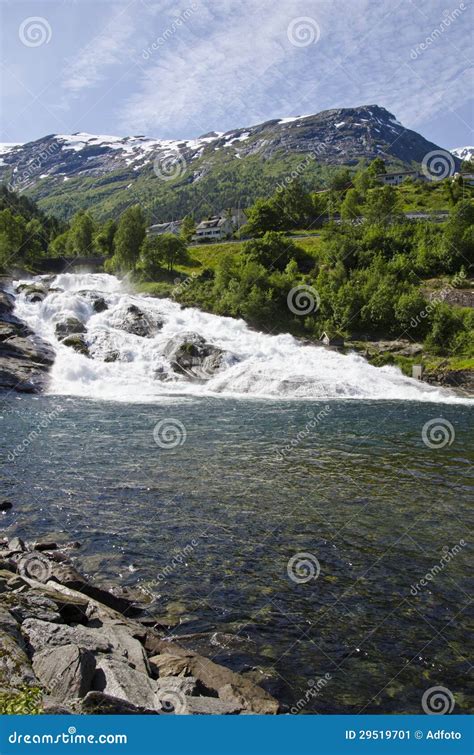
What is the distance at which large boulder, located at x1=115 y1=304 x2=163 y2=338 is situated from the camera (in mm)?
54844

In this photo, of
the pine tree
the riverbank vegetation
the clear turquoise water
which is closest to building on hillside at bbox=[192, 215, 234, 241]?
the riverbank vegetation

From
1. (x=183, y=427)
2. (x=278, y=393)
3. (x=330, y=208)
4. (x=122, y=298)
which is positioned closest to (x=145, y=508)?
(x=183, y=427)

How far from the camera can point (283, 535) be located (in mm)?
13789

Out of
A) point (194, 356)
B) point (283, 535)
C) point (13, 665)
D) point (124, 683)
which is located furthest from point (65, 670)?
point (194, 356)

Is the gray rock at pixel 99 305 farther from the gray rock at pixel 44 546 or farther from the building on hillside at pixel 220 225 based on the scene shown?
the building on hillside at pixel 220 225

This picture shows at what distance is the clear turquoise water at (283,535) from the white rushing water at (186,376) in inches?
590

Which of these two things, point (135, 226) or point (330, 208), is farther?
point (330, 208)

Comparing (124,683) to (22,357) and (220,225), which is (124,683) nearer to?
(22,357)

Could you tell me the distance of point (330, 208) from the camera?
115 metres

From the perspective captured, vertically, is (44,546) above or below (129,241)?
below

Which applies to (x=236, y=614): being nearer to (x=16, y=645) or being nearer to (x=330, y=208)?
(x=16, y=645)

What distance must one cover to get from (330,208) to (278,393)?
85587 mm

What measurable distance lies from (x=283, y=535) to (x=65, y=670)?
318 inches

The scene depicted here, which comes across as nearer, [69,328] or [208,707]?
[208,707]
